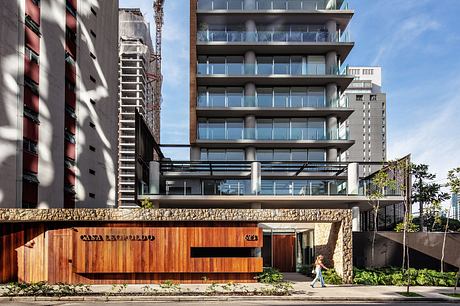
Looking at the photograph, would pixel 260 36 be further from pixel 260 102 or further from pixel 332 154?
pixel 332 154

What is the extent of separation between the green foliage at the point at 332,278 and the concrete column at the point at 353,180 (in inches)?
616

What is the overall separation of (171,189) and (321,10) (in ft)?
78.9

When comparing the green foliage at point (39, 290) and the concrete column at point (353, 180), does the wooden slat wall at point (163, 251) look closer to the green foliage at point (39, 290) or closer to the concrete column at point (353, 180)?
the green foliage at point (39, 290)

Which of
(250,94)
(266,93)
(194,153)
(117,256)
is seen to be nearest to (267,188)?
(194,153)

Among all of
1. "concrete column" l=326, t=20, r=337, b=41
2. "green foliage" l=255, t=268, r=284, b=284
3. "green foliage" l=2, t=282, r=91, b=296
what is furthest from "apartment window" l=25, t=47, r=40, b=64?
"concrete column" l=326, t=20, r=337, b=41

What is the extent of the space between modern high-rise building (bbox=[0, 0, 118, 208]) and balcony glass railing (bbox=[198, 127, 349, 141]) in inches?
382

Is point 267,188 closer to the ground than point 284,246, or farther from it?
farther from it

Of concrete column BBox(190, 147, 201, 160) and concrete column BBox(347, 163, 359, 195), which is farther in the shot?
concrete column BBox(190, 147, 201, 160)

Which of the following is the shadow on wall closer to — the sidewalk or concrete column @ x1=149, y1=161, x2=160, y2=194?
the sidewalk

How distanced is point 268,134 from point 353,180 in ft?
33.2

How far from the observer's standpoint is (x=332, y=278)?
2277 centimetres

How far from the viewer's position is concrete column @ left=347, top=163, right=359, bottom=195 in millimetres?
38188

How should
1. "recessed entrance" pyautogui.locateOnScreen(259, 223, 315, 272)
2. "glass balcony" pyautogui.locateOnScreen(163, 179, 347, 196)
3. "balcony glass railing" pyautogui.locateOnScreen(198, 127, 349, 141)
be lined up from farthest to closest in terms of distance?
"balcony glass railing" pyautogui.locateOnScreen(198, 127, 349, 141) → "glass balcony" pyautogui.locateOnScreen(163, 179, 347, 196) → "recessed entrance" pyautogui.locateOnScreen(259, 223, 315, 272)

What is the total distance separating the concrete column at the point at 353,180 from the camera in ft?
125
